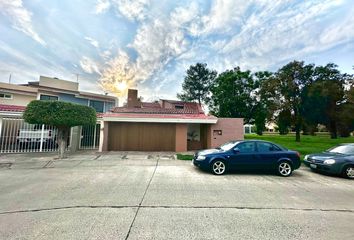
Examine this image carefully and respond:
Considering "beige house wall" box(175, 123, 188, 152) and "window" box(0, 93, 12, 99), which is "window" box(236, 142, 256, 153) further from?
"window" box(0, 93, 12, 99)

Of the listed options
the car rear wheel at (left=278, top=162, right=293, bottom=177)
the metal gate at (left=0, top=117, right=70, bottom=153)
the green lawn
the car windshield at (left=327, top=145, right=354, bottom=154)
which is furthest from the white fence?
the green lawn

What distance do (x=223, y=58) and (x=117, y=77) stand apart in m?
11.3

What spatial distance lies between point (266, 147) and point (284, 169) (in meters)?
1.22

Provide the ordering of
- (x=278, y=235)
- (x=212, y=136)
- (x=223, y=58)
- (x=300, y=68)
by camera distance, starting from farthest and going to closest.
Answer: (x=300, y=68)
(x=223, y=58)
(x=212, y=136)
(x=278, y=235)

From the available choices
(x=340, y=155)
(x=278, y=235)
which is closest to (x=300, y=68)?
(x=340, y=155)

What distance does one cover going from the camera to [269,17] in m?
12.3

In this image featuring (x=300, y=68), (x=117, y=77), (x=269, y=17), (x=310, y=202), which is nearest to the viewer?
(x=310, y=202)

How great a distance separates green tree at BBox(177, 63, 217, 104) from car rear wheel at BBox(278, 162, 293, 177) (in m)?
31.2

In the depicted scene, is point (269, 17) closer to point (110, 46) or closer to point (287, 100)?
point (110, 46)

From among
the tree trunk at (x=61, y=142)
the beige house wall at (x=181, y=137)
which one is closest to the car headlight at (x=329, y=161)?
the beige house wall at (x=181, y=137)

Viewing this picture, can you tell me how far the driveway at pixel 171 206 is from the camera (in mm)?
3281

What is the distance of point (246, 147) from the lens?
8039 millimetres

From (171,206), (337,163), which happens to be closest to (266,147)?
(337,163)

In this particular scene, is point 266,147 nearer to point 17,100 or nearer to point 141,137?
point 141,137
